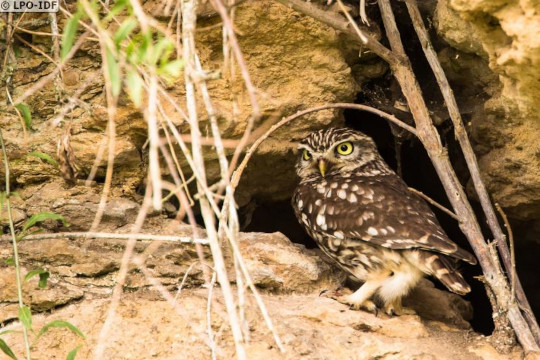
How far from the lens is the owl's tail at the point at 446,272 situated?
3230 mm

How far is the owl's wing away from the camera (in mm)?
3396

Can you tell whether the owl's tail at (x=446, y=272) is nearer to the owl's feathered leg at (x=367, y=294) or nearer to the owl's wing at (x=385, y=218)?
the owl's wing at (x=385, y=218)

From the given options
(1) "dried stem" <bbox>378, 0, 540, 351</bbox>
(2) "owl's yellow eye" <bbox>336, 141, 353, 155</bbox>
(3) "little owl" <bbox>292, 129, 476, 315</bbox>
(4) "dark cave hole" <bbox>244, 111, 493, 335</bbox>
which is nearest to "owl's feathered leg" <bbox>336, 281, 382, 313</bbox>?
(3) "little owl" <bbox>292, 129, 476, 315</bbox>

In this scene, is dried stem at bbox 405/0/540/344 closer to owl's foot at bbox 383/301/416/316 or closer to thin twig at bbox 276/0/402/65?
thin twig at bbox 276/0/402/65

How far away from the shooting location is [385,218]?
358 cm

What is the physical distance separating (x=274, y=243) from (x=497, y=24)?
159 cm

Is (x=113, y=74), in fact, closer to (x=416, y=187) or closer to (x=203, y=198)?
(x=203, y=198)

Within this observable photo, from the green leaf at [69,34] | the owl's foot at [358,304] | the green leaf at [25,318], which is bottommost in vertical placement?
the owl's foot at [358,304]

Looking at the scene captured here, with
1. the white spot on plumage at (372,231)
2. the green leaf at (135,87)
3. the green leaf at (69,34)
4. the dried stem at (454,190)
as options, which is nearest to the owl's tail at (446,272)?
the dried stem at (454,190)

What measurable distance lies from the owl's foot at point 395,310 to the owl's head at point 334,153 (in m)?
0.94

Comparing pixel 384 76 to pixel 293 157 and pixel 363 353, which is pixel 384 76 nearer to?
pixel 293 157

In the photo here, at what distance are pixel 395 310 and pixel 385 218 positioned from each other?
46cm

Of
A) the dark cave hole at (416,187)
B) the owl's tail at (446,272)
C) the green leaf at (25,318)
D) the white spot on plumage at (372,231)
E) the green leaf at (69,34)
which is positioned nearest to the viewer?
the green leaf at (69,34)

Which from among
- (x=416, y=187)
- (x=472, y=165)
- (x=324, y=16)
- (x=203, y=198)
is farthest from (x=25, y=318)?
(x=416, y=187)
